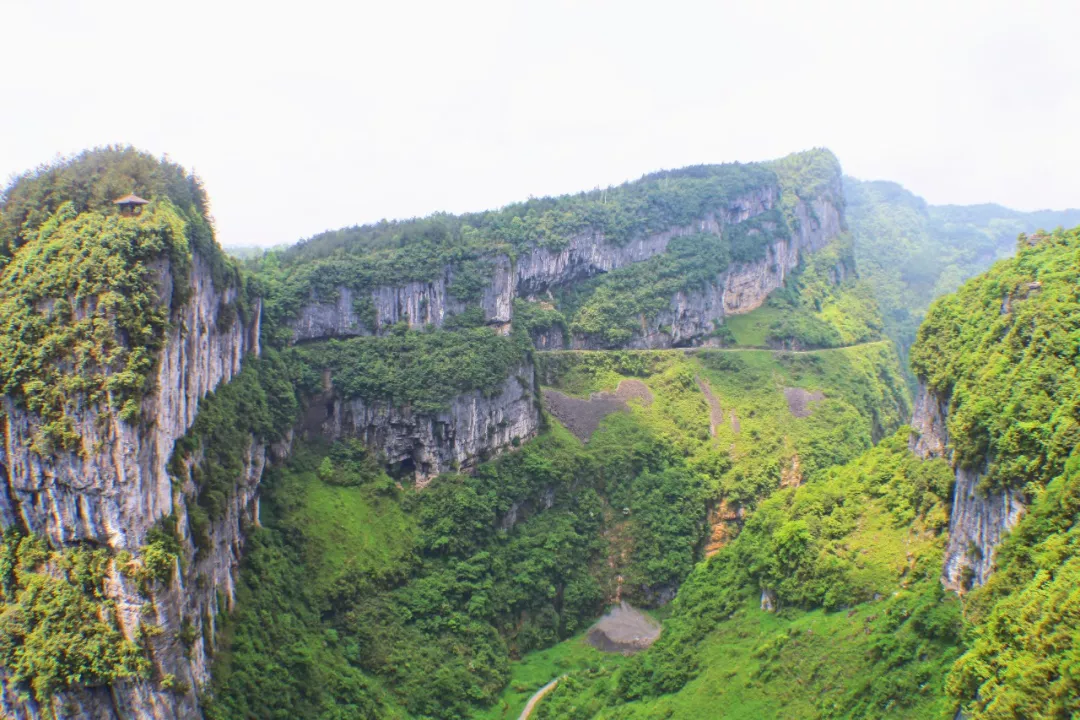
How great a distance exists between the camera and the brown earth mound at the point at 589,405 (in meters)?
65.6

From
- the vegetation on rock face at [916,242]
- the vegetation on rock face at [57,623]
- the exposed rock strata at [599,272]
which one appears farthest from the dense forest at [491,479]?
the vegetation on rock face at [916,242]

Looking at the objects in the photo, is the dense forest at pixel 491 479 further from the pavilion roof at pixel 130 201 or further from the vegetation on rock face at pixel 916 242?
the vegetation on rock face at pixel 916 242

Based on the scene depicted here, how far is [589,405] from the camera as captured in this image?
6838 cm

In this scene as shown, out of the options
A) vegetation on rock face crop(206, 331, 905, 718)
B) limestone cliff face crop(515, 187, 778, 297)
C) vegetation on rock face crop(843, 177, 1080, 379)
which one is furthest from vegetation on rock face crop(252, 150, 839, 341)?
vegetation on rock face crop(843, 177, 1080, 379)

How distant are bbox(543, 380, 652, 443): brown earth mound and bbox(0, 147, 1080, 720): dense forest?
0.42 metres

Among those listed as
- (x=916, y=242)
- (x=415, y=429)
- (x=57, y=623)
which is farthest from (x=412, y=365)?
(x=916, y=242)

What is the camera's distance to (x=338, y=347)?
57.9m

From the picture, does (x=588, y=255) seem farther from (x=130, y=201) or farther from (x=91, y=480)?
(x=91, y=480)

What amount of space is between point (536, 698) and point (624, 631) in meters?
8.14

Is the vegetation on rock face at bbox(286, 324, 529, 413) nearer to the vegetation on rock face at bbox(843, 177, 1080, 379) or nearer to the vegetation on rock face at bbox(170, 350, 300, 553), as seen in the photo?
Answer: the vegetation on rock face at bbox(170, 350, 300, 553)

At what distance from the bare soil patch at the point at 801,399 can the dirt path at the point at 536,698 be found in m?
36.3

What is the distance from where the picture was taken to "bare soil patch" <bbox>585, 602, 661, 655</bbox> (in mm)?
48781

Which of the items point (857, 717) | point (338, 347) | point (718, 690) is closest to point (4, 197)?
point (338, 347)

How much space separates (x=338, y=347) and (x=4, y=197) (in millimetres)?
23977
